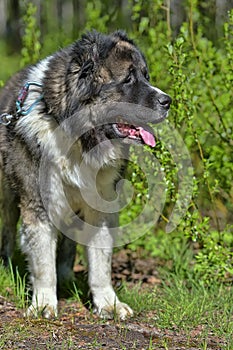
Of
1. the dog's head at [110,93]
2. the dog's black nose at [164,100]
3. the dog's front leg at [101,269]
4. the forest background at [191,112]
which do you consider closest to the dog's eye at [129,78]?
the dog's head at [110,93]

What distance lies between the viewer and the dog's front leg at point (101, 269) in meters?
4.82

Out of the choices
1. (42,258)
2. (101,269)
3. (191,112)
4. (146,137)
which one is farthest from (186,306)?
(191,112)

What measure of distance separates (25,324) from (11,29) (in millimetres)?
13005

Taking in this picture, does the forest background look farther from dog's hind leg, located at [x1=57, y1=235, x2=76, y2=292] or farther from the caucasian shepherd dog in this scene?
dog's hind leg, located at [x1=57, y1=235, x2=76, y2=292]

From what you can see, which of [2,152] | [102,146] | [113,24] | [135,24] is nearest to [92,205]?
[102,146]

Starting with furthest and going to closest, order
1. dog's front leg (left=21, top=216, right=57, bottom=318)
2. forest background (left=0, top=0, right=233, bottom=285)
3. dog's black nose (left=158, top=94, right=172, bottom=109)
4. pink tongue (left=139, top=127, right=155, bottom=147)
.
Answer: forest background (left=0, top=0, right=233, bottom=285)
dog's front leg (left=21, top=216, right=57, bottom=318)
pink tongue (left=139, top=127, right=155, bottom=147)
dog's black nose (left=158, top=94, right=172, bottom=109)

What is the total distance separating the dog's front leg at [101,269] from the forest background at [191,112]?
1.48 ft

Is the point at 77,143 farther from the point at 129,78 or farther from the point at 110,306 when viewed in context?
the point at 110,306

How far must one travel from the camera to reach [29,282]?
4.96 meters

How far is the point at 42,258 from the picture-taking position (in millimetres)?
4703

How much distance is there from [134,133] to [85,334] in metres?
1.32

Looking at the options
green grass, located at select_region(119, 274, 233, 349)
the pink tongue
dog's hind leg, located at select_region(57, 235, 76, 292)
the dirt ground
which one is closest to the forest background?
green grass, located at select_region(119, 274, 233, 349)

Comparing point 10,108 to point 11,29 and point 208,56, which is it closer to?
point 208,56

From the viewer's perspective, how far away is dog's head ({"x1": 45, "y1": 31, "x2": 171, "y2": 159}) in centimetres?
443
